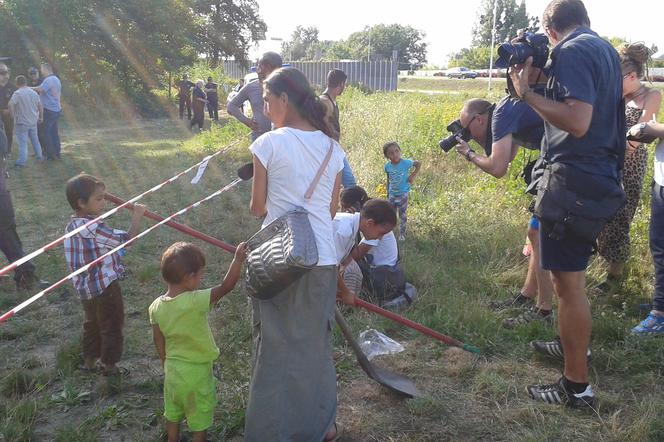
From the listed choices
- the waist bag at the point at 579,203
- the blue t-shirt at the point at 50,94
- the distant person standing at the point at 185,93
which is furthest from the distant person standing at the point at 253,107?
the distant person standing at the point at 185,93

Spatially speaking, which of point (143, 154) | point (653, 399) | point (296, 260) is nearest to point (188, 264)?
point (296, 260)

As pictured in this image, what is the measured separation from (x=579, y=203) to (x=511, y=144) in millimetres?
870

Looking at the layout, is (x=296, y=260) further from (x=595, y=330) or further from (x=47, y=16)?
(x=47, y=16)

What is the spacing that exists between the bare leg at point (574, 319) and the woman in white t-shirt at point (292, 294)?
1215 millimetres

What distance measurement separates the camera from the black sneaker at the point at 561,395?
10.3 ft

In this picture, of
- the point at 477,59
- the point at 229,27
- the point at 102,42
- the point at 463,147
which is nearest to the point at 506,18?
the point at 477,59

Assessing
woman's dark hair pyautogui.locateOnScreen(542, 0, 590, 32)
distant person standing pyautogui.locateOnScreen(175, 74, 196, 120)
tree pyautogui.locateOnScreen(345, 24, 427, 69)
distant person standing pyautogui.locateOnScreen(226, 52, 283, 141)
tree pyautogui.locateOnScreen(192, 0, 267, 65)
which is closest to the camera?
woman's dark hair pyautogui.locateOnScreen(542, 0, 590, 32)

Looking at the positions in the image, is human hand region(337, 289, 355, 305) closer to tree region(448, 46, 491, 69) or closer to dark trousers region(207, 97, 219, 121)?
dark trousers region(207, 97, 219, 121)

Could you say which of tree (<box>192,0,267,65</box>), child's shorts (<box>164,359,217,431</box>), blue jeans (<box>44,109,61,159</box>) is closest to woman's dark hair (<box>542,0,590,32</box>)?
child's shorts (<box>164,359,217,431</box>)

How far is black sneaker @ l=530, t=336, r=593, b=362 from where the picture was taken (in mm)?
3645

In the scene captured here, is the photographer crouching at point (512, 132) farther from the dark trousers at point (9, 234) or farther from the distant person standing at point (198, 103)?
the distant person standing at point (198, 103)

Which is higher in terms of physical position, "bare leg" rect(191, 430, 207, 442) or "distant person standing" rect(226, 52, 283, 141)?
"distant person standing" rect(226, 52, 283, 141)

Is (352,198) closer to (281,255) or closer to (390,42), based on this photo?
(281,255)

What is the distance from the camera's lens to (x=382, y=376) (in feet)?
11.4
